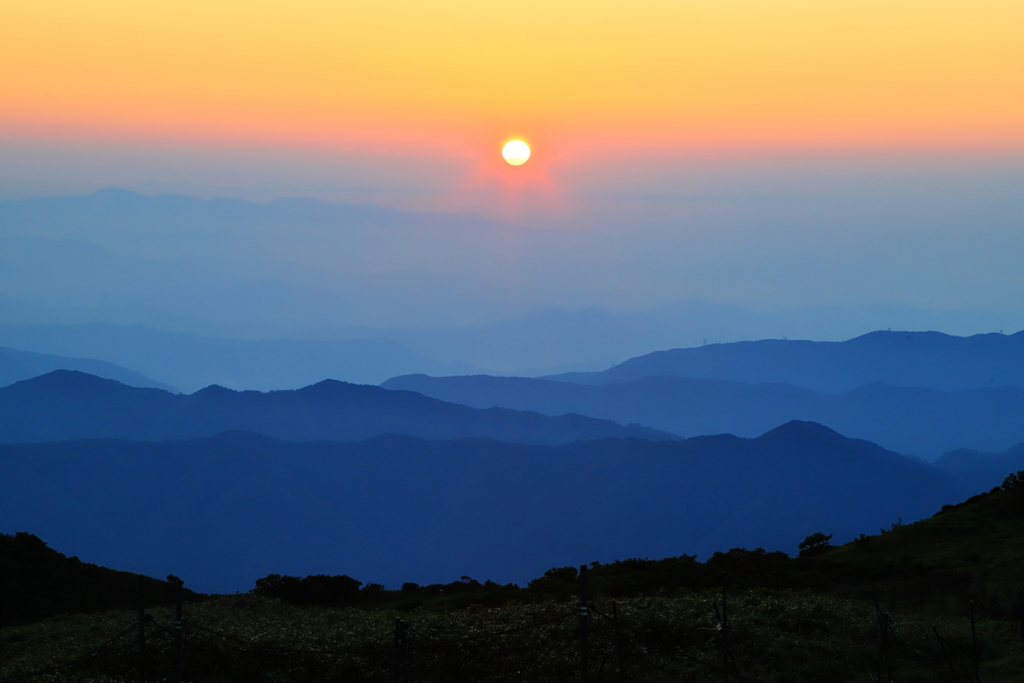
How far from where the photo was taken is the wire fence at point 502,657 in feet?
65.6

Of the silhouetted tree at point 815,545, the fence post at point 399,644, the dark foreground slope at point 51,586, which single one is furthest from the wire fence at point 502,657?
the silhouetted tree at point 815,545

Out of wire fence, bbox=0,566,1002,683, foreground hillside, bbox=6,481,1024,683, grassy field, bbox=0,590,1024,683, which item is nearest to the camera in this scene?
wire fence, bbox=0,566,1002,683

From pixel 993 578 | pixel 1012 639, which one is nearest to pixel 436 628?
pixel 1012 639

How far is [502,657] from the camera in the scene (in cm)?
2105

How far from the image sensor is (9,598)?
3962cm

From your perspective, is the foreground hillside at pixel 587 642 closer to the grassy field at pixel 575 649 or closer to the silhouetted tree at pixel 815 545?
the grassy field at pixel 575 649

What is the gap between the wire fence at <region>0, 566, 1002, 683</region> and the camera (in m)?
20.0

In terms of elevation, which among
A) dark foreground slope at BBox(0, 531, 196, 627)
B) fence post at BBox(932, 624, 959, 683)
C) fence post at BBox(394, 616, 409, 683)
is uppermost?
dark foreground slope at BBox(0, 531, 196, 627)

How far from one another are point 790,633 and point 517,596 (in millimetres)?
12307

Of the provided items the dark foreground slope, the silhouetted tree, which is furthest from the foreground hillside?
the silhouetted tree

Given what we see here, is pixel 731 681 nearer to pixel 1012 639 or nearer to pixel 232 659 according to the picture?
pixel 1012 639

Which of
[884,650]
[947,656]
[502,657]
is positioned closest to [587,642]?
[502,657]

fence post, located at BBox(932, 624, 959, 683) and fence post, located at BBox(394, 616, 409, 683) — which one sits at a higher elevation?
fence post, located at BBox(394, 616, 409, 683)

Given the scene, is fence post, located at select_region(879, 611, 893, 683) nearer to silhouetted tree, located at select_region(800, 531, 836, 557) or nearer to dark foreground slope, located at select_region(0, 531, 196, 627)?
silhouetted tree, located at select_region(800, 531, 836, 557)
